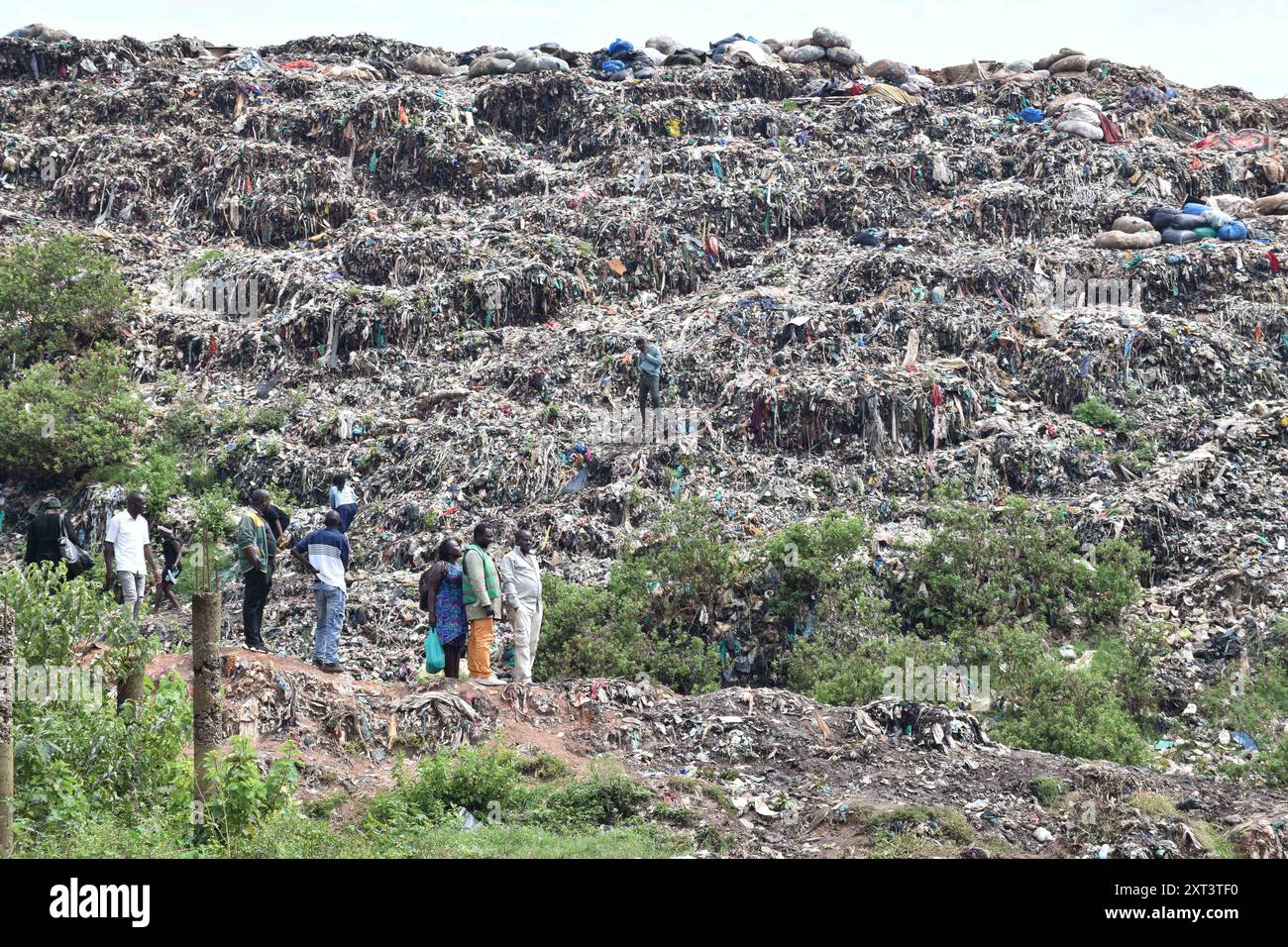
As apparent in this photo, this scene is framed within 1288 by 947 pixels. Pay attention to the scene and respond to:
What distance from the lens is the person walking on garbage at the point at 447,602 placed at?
8.78 m

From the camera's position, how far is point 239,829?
20.3 feet

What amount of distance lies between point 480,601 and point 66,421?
24.4 feet

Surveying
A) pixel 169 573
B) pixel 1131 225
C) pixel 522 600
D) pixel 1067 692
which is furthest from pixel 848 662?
pixel 1131 225

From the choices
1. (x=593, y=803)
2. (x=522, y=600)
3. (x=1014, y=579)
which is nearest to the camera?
(x=593, y=803)

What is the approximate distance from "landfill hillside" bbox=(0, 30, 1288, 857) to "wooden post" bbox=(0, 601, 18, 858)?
349 centimetres

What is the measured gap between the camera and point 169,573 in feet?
39.5

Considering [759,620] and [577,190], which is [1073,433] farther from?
[577,190]

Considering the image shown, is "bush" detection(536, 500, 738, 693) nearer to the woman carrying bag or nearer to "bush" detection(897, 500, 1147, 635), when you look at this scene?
"bush" detection(897, 500, 1147, 635)

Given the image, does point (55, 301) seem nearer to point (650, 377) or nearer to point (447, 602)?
point (650, 377)

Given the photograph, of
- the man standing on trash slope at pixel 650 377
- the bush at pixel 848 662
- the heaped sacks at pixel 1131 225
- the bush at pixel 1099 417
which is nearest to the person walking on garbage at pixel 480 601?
the bush at pixel 848 662

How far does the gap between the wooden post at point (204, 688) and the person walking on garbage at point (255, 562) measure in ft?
8.60

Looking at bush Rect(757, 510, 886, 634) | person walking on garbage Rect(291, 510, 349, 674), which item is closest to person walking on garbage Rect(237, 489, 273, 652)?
person walking on garbage Rect(291, 510, 349, 674)

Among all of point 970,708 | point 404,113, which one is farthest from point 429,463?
point 404,113

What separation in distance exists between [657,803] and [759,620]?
4.43m
